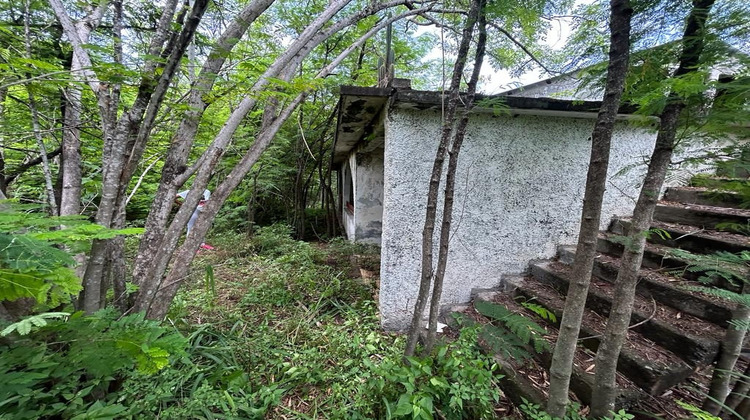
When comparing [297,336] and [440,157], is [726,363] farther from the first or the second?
[297,336]

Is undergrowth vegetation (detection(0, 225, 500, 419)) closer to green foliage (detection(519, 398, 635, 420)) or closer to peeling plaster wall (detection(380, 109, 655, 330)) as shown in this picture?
green foliage (detection(519, 398, 635, 420))

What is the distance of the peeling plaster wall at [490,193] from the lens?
2.53 metres

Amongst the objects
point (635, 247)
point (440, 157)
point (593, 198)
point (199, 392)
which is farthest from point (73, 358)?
point (635, 247)

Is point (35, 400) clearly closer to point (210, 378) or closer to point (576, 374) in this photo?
point (210, 378)

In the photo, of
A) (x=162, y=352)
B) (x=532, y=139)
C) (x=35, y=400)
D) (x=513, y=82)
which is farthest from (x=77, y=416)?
(x=532, y=139)

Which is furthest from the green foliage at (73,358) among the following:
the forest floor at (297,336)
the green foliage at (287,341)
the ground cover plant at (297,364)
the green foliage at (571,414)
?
the green foliage at (571,414)

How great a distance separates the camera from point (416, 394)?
154cm

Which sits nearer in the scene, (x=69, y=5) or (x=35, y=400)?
(x=35, y=400)

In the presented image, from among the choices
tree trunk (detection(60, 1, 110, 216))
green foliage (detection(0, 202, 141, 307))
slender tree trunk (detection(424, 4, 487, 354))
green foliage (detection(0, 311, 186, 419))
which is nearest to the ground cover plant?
green foliage (detection(0, 311, 186, 419))

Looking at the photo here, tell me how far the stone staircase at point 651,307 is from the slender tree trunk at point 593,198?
41cm

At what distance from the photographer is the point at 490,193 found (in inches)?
105

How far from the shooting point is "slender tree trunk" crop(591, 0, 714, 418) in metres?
1.33

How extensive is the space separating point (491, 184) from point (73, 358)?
2996 millimetres

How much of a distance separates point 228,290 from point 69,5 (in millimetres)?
2943
